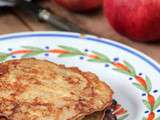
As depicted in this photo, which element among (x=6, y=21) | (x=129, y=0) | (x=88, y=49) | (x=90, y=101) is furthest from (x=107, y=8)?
(x=90, y=101)

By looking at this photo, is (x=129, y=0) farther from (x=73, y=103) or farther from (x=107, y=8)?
(x=73, y=103)

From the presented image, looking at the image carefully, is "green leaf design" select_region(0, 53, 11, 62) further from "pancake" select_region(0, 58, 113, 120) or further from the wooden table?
the wooden table

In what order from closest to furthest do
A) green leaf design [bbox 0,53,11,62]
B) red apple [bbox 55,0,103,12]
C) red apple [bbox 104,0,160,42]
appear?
green leaf design [bbox 0,53,11,62]
red apple [bbox 104,0,160,42]
red apple [bbox 55,0,103,12]

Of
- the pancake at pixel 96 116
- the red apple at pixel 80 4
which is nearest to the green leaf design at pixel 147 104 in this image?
the pancake at pixel 96 116

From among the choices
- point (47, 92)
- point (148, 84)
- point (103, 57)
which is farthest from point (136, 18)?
point (47, 92)

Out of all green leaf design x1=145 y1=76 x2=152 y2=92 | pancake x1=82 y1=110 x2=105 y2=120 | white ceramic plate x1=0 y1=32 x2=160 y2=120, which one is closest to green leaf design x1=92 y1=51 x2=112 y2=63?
white ceramic plate x1=0 y1=32 x2=160 y2=120
